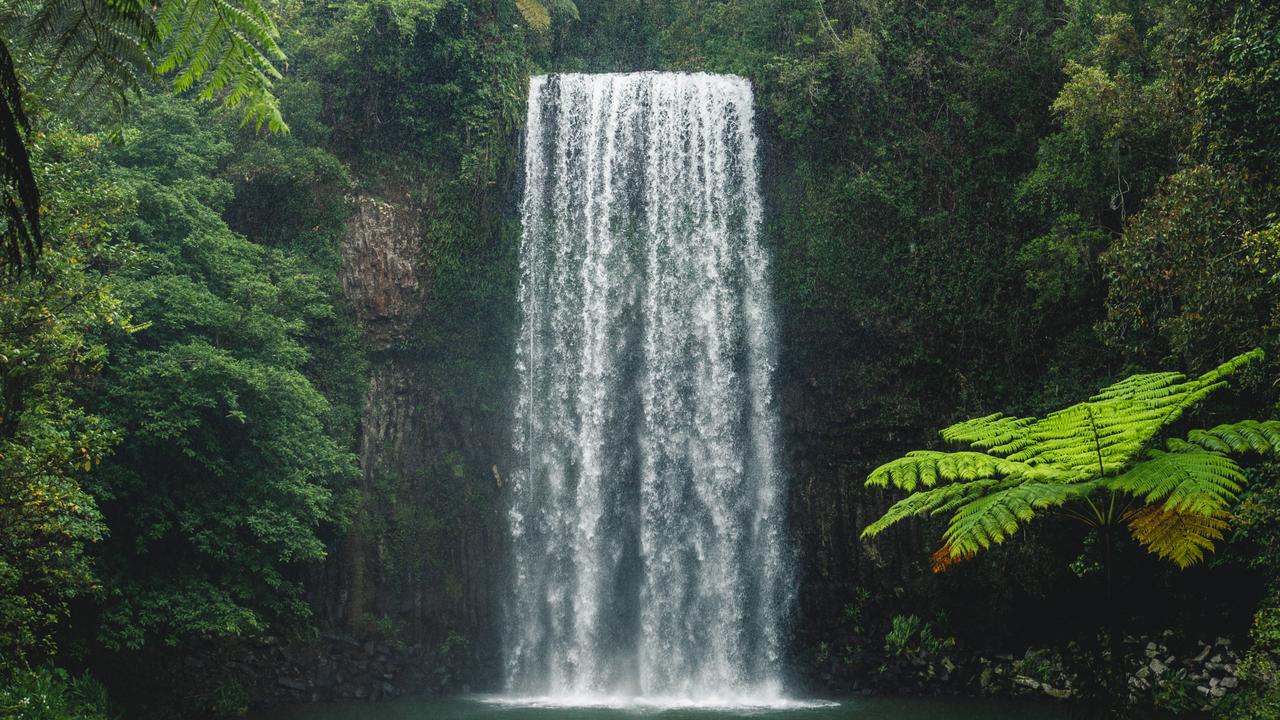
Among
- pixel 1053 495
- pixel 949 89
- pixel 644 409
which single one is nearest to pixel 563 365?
pixel 644 409

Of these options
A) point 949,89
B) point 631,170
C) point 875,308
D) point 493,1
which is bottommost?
point 875,308

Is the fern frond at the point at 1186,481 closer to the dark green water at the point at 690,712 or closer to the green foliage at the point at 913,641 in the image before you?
the dark green water at the point at 690,712

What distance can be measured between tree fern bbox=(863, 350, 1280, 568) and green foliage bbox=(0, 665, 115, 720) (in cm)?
990

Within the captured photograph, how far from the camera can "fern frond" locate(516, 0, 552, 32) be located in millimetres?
22422

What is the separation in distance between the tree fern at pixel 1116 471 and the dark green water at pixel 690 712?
381 inches

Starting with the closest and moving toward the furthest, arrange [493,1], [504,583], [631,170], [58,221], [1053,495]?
[1053,495] → [58,221] → [504,583] → [631,170] → [493,1]

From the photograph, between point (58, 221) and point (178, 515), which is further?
point (178, 515)

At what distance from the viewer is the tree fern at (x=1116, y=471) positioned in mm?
5625

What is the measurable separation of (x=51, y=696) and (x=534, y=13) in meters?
16.9

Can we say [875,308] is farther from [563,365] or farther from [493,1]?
[493,1]

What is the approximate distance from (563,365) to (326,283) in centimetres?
511

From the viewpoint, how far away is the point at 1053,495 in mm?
5777

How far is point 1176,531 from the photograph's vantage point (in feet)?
18.7

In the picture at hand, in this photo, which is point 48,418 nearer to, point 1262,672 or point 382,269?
point 382,269
